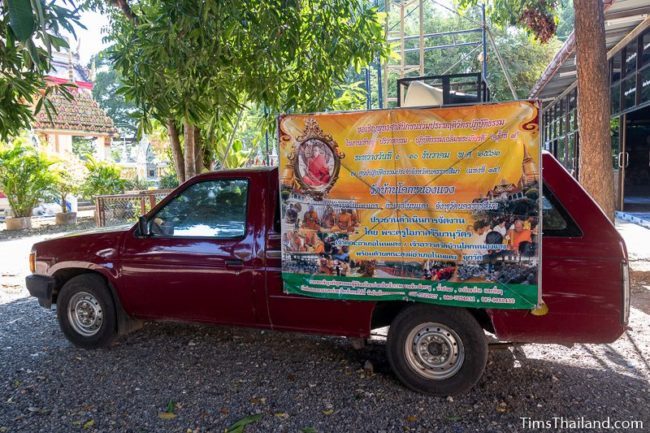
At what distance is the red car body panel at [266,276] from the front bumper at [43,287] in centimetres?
7

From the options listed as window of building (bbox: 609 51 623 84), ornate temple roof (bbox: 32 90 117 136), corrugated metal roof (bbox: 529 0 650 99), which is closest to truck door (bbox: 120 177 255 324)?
corrugated metal roof (bbox: 529 0 650 99)

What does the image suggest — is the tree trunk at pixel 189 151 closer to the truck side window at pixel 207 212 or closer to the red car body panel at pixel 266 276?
the red car body panel at pixel 266 276

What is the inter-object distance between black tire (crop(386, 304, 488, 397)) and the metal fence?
29.1 ft

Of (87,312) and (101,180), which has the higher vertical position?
(101,180)

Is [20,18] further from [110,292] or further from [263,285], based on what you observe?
[110,292]

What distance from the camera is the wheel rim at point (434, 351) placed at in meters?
3.77

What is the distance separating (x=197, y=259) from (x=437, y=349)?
207 cm

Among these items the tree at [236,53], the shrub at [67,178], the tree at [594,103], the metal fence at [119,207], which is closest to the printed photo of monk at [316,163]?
the tree at [236,53]

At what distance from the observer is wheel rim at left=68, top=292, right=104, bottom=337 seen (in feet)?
16.0

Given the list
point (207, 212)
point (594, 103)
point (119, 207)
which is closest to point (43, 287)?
point (207, 212)

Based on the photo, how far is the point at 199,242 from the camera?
14.8 feet

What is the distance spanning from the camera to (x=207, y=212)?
461 centimetres

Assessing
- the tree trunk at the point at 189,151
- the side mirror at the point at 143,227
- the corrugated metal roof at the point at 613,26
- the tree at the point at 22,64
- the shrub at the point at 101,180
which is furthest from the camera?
the shrub at the point at 101,180

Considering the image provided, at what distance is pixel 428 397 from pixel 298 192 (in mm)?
1761
